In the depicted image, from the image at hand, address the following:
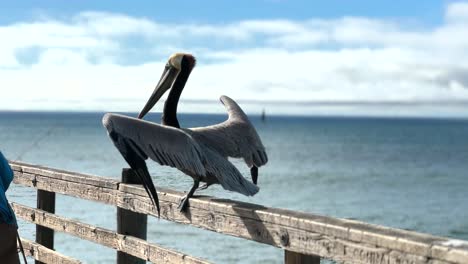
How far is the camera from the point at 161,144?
3.66m

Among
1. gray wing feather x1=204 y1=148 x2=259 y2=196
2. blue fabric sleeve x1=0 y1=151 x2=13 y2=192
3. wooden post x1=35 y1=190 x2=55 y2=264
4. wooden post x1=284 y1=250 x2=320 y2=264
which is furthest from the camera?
wooden post x1=35 y1=190 x2=55 y2=264

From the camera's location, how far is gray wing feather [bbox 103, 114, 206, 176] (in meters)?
3.65

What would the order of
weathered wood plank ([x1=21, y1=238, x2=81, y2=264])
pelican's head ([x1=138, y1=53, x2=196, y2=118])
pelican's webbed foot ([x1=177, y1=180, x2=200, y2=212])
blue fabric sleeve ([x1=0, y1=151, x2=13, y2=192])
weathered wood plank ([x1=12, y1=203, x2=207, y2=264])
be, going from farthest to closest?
weathered wood plank ([x1=21, y1=238, x2=81, y2=264]) < pelican's head ([x1=138, y1=53, x2=196, y2=118]) < weathered wood plank ([x1=12, y1=203, x2=207, y2=264]) < pelican's webbed foot ([x1=177, y1=180, x2=200, y2=212]) < blue fabric sleeve ([x1=0, y1=151, x2=13, y2=192])

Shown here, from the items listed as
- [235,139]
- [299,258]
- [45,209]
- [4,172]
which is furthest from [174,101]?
[45,209]

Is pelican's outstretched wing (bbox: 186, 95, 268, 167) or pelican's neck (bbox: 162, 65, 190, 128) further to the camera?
pelican's neck (bbox: 162, 65, 190, 128)

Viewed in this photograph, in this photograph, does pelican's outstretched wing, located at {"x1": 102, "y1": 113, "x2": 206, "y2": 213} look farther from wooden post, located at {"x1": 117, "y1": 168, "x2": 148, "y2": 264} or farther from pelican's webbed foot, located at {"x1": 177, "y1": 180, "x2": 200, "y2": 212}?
wooden post, located at {"x1": 117, "y1": 168, "x2": 148, "y2": 264}

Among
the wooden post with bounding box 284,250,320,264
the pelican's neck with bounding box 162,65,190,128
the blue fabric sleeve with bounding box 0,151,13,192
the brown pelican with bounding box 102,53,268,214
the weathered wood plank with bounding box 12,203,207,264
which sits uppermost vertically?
the pelican's neck with bounding box 162,65,190,128

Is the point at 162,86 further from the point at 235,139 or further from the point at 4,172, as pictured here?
the point at 4,172

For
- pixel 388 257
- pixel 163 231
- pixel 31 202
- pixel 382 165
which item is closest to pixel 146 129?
pixel 388 257

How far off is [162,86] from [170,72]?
11 cm

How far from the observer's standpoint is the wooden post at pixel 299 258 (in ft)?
10.3

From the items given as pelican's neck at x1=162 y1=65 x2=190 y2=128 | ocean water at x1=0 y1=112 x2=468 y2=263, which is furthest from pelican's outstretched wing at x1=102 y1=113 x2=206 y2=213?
ocean water at x1=0 y1=112 x2=468 y2=263

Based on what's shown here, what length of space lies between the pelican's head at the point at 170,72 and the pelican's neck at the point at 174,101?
0.04 meters

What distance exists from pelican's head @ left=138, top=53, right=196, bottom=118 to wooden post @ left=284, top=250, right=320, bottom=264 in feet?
5.04
